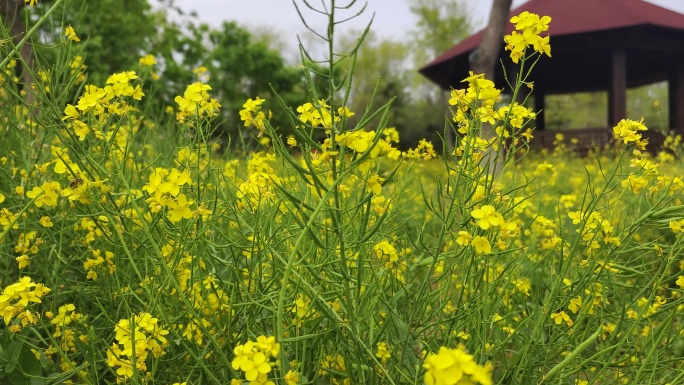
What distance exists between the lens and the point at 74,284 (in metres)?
1.69

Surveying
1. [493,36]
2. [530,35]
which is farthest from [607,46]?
[530,35]

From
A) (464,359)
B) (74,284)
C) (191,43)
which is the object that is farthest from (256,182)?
(191,43)

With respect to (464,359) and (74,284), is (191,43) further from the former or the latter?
(464,359)

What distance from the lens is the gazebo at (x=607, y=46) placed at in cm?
948

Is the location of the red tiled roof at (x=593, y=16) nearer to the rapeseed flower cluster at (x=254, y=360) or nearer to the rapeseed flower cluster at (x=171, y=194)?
the rapeseed flower cluster at (x=171, y=194)

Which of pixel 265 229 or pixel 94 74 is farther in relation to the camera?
pixel 94 74

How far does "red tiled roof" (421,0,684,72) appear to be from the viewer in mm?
9336

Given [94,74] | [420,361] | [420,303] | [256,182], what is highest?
[94,74]

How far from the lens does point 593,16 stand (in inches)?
383

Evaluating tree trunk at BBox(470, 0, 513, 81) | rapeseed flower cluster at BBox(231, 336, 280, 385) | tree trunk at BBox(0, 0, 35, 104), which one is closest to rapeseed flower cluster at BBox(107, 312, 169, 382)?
rapeseed flower cluster at BBox(231, 336, 280, 385)

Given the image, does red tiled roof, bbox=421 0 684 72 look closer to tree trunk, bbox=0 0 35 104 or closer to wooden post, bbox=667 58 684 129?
wooden post, bbox=667 58 684 129

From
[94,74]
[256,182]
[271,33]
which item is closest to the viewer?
[256,182]

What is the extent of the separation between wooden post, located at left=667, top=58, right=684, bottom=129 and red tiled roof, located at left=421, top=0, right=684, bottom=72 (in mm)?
1248

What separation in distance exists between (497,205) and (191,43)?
1378 centimetres
